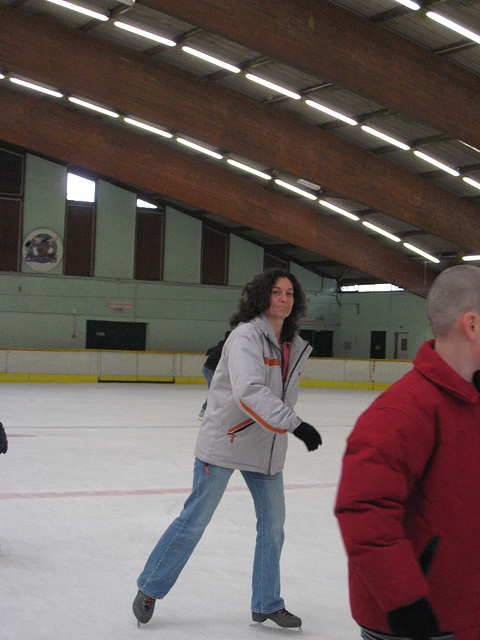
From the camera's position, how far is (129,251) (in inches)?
1085

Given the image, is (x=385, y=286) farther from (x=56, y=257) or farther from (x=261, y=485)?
(x=261, y=485)

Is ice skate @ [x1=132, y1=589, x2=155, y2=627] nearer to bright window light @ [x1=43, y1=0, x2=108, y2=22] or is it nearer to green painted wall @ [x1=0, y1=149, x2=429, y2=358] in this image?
bright window light @ [x1=43, y1=0, x2=108, y2=22]

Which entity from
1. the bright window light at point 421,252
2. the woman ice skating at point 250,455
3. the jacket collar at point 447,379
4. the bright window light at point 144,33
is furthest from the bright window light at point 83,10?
the jacket collar at point 447,379

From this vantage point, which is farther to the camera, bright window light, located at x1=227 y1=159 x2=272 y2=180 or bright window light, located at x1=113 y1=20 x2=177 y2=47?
bright window light, located at x1=227 y1=159 x2=272 y2=180

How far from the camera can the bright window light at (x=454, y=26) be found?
11883mm

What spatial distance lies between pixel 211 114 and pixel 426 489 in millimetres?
16002

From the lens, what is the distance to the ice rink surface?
343 centimetres

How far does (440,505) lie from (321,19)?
12147 mm

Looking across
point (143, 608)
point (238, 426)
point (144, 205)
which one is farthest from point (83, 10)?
point (144, 205)

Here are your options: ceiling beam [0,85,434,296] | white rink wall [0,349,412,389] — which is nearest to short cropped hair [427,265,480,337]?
ceiling beam [0,85,434,296]

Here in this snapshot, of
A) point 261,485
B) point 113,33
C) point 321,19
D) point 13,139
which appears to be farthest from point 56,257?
point 261,485

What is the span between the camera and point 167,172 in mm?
21172

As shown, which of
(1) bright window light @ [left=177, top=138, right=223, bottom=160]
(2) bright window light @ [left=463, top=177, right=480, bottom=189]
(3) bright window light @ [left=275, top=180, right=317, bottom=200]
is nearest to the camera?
(2) bright window light @ [left=463, top=177, right=480, bottom=189]

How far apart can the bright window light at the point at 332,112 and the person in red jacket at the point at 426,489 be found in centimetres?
1517
